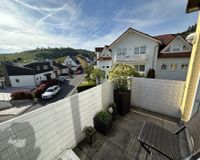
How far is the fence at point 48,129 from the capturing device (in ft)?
5.38

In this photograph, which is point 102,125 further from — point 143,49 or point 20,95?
point 20,95

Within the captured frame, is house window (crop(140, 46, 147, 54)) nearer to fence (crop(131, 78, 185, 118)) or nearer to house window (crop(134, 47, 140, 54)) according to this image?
house window (crop(134, 47, 140, 54))

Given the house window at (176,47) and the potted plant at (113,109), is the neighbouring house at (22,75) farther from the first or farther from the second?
the house window at (176,47)

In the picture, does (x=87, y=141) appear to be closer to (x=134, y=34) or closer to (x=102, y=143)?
(x=102, y=143)

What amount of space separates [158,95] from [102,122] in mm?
2784

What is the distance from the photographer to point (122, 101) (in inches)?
169

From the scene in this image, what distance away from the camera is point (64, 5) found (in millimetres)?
4316

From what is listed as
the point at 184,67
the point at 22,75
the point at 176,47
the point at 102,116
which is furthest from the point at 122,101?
the point at 22,75

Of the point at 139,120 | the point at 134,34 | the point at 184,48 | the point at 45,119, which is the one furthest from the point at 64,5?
the point at 184,48

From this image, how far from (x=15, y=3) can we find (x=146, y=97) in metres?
6.34

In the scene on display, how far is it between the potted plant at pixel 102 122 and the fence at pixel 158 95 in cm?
220

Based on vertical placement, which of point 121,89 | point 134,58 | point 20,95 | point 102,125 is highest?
point 134,58

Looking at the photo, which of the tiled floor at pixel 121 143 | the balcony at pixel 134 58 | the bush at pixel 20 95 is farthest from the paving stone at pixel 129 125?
the bush at pixel 20 95

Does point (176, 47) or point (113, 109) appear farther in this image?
point (176, 47)
